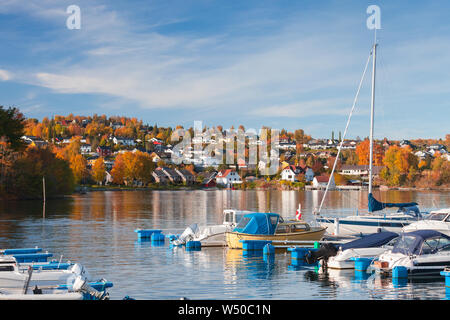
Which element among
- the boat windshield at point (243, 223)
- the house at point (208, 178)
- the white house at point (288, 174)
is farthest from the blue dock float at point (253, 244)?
the white house at point (288, 174)

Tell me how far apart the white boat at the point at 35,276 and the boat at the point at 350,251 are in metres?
12.5

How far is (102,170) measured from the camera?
527ft

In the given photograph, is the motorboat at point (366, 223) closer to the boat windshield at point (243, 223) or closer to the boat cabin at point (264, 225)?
the boat cabin at point (264, 225)

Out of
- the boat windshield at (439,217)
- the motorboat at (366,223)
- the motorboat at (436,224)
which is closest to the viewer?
the motorboat at (436,224)

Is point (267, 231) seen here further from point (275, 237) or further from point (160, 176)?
point (160, 176)

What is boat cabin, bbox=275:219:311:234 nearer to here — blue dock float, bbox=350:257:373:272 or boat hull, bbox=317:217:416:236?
boat hull, bbox=317:217:416:236

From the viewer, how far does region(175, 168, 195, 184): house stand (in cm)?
17538

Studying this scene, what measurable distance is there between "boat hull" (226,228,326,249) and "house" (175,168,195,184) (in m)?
141

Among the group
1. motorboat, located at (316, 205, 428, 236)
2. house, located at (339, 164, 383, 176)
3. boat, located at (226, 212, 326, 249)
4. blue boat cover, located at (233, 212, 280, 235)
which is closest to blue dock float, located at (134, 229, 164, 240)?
boat, located at (226, 212, 326, 249)

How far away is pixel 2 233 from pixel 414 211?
31.5 meters

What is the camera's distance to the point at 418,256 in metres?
24.2

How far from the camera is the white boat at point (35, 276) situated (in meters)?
19.0
